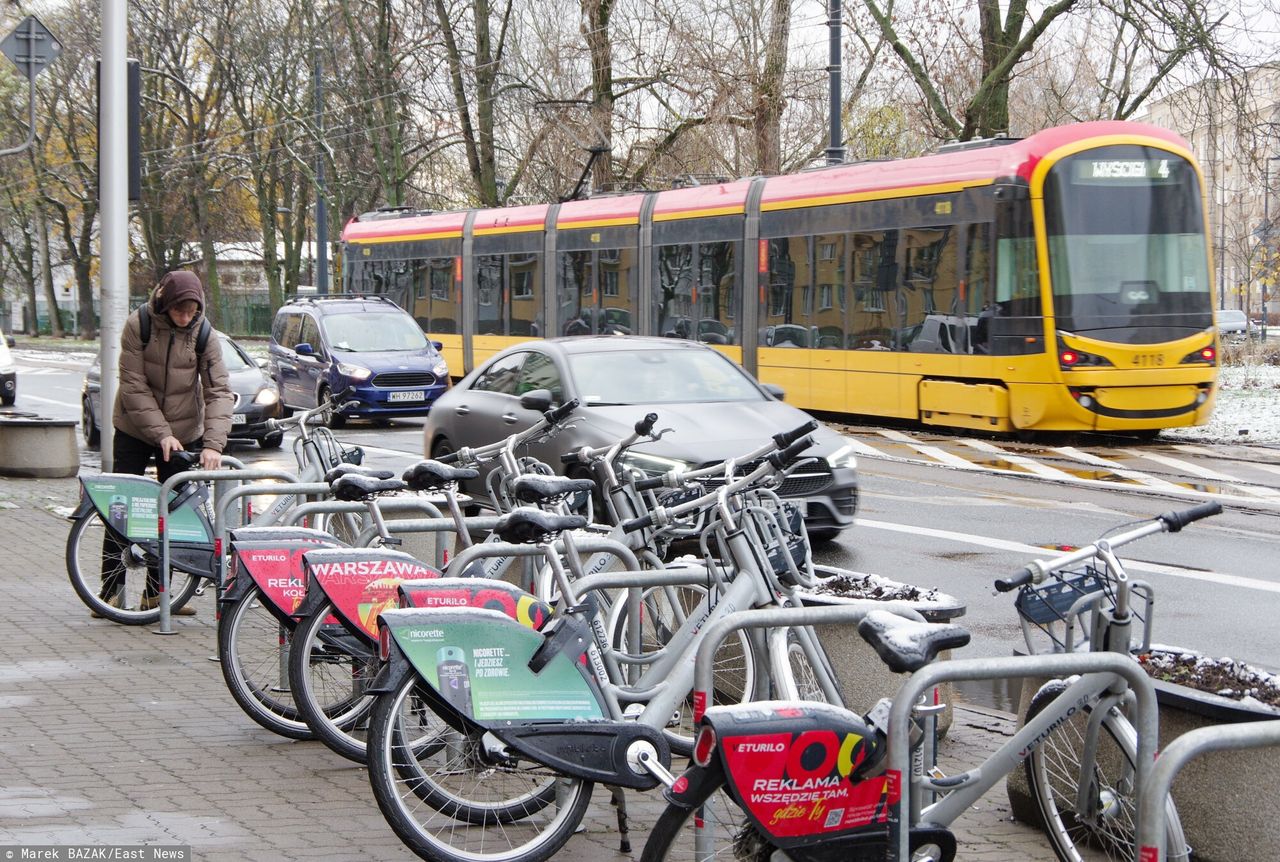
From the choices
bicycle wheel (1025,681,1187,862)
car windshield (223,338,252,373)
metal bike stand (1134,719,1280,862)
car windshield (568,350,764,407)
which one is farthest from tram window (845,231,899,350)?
metal bike stand (1134,719,1280,862)

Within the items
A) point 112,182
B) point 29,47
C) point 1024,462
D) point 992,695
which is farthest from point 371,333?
point 992,695

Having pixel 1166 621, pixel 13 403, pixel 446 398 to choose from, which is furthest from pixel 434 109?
pixel 1166 621

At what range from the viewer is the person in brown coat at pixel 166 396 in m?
8.52

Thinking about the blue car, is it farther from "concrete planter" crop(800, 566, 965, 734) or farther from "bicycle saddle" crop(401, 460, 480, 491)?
"concrete planter" crop(800, 566, 965, 734)

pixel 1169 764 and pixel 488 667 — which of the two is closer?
pixel 1169 764

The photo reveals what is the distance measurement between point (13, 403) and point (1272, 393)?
2063 centimetres

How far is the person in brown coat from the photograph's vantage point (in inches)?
336

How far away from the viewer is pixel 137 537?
8.20 m

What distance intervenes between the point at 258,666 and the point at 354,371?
1639 cm

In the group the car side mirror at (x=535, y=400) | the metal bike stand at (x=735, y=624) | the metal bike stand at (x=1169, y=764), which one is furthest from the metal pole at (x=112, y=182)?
the metal bike stand at (x=1169, y=764)

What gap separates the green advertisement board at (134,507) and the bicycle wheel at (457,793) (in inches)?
161

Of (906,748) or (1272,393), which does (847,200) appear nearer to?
(1272,393)

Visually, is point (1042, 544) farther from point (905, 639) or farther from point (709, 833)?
point (905, 639)

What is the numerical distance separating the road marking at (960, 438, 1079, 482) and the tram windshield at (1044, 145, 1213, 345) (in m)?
1.56
